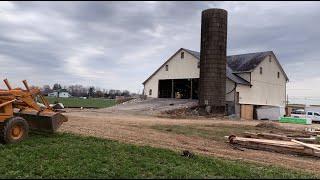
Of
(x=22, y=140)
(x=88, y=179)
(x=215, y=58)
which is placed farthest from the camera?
(x=215, y=58)

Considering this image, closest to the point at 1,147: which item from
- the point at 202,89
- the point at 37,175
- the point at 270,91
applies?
the point at 37,175

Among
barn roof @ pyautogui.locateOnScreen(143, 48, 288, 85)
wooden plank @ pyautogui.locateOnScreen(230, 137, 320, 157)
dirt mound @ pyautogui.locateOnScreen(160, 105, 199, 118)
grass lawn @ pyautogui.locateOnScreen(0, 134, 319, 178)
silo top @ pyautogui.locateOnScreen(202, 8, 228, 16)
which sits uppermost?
silo top @ pyautogui.locateOnScreen(202, 8, 228, 16)

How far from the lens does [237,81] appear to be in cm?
4559

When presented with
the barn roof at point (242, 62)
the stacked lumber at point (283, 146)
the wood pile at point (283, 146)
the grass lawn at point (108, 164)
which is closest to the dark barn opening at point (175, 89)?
the barn roof at point (242, 62)

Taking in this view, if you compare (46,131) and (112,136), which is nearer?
(46,131)

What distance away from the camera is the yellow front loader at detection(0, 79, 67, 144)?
1317 centimetres

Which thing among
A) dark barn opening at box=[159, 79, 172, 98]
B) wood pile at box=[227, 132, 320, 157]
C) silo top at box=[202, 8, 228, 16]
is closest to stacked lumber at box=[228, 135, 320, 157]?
wood pile at box=[227, 132, 320, 157]

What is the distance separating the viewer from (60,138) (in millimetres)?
14188

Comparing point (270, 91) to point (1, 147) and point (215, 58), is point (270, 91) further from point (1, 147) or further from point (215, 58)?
point (1, 147)

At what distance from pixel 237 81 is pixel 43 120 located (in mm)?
33303

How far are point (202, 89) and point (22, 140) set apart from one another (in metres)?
29.9

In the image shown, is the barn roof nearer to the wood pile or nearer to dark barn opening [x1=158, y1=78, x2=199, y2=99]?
dark barn opening [x1=158, y1=78, x2=199, y2=99]

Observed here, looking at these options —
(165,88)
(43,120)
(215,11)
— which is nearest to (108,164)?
(43,120)

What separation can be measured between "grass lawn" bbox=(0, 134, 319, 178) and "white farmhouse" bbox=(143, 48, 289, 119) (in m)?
33.3
